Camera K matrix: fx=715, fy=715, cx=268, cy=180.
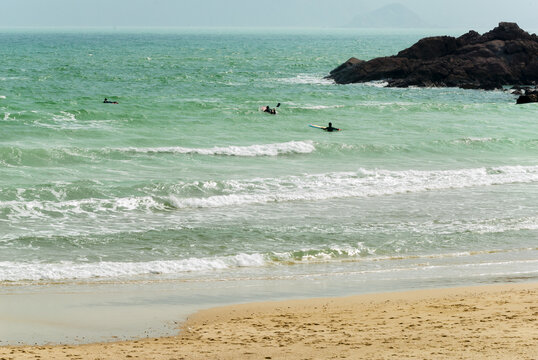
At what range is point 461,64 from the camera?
6619 centimetres

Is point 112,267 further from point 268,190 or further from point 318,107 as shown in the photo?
point 318,107

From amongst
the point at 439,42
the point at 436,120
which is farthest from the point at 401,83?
the point at 436,120

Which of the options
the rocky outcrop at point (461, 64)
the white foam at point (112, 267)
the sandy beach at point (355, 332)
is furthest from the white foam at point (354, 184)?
the rocky outcrop at point (461, 64)

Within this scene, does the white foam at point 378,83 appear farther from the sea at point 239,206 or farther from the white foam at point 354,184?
the white foam at point 354,184

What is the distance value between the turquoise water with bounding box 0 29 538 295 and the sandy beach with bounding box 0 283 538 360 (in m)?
2.05

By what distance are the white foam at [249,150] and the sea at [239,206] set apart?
13 cm

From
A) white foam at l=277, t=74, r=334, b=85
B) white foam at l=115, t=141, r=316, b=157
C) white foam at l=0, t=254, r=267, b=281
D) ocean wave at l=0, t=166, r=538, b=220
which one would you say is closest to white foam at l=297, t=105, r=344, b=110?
white foam at l=115, t=141, r=316, b=157

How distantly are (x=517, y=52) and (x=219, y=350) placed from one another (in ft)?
206

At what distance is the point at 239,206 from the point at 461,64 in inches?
1943

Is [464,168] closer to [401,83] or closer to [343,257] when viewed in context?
[343,257]

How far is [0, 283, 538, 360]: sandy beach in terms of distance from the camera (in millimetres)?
10141

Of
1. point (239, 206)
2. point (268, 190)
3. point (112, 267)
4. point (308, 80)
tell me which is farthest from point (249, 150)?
point (308, 80)

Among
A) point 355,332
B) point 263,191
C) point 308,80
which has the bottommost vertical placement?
point 355,332

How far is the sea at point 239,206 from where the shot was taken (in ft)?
47.2
